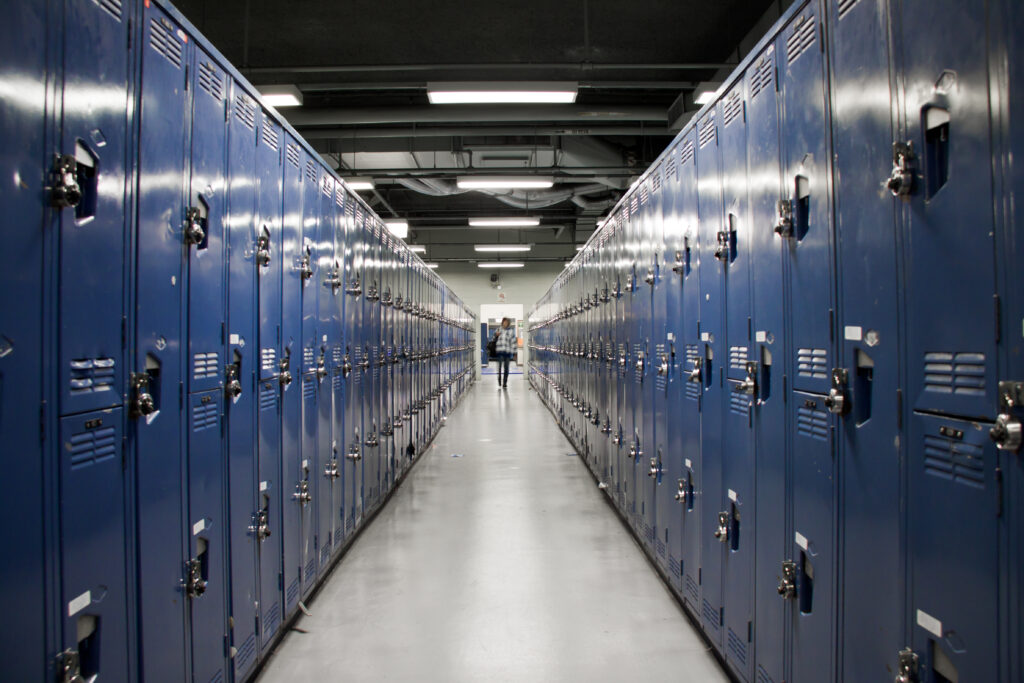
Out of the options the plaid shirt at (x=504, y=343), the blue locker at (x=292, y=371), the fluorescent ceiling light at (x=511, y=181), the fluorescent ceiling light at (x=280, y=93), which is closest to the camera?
the blue locker at (x=292, y=371)

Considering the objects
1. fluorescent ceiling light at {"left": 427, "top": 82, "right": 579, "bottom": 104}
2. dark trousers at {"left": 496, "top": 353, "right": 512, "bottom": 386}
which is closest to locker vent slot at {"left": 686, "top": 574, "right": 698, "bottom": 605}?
fluorescent ceiling light at {"left": 427, "top": 82, "right": 579, "bottom": 104}

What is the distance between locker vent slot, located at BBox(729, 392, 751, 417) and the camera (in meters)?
2.26

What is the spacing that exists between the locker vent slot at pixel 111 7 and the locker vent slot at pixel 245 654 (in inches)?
87.8

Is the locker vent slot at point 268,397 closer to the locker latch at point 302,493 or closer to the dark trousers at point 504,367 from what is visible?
the locker latch at point 302,493

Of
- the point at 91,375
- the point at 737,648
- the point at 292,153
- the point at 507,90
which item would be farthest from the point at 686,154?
the point at 91,375

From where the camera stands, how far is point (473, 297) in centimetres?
2050

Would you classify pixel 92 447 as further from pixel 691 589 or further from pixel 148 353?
pixel 691 589

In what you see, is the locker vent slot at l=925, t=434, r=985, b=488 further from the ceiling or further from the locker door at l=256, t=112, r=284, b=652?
the ceiling

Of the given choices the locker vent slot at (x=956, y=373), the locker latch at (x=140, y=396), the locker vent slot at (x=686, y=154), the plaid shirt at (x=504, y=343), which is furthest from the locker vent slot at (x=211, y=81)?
the plaid shirt at (x=504, y=343)

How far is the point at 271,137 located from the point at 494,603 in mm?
2676

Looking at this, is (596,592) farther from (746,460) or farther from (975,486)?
(975,486)

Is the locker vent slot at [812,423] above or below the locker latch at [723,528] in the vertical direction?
above

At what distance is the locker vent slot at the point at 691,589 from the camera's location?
288 cm

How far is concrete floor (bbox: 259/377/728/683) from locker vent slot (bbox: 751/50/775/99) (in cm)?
238
